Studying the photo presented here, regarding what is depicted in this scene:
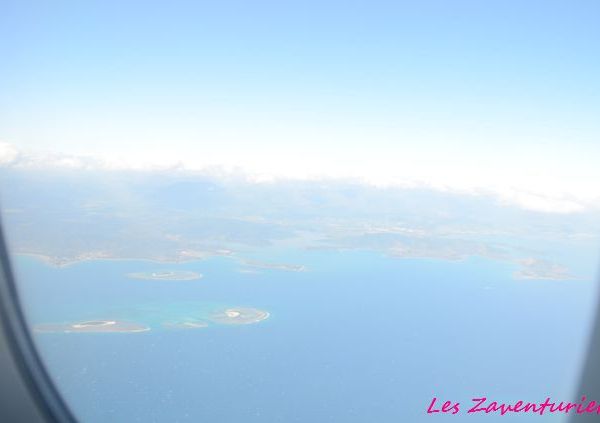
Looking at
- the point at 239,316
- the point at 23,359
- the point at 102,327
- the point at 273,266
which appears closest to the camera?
the point at 23,359

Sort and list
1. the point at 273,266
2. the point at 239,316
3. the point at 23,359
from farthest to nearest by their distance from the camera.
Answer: the point at 273,266 → the point at 239,316 → the point at 23,359

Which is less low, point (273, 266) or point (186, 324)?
point (273, 266)

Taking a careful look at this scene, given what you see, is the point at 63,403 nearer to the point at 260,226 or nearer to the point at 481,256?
the point at 260,226

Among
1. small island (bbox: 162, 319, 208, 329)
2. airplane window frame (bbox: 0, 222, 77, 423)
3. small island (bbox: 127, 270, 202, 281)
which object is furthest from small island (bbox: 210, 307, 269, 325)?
airplane window frame (bbox: 0, 222, 77, 423)

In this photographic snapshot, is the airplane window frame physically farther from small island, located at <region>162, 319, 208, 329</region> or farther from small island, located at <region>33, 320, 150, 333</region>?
small island, located at <region>162, 319, 208, 329</region>

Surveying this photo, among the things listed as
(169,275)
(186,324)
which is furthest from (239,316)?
(169,275)

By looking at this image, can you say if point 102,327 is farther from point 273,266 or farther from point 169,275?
point 273,266
